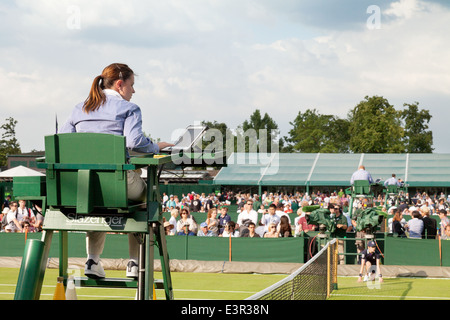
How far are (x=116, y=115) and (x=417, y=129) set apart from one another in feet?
348

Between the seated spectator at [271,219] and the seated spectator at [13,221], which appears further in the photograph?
the seated spectator at [13,221]

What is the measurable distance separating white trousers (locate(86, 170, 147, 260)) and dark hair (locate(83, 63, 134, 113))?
0.57 meters

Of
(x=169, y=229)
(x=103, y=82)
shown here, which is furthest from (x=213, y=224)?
(x=103, y=82)

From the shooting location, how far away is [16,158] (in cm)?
6744

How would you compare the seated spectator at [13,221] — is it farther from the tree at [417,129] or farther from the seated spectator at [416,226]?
the tree at [417,129]

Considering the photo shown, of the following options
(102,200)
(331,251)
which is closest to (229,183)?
(331,251)

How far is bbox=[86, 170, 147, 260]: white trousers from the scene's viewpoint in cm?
455

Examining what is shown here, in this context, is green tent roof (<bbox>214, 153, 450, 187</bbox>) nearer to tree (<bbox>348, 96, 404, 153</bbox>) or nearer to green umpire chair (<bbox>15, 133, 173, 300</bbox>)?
tree (<bbox>348, 96, 404, 153</bbox>)

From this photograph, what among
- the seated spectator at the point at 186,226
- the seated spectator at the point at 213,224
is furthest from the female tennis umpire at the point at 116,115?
the seated spectator at the point at 213,224

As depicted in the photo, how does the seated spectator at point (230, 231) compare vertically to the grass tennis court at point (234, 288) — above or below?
above

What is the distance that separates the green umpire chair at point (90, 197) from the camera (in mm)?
4223

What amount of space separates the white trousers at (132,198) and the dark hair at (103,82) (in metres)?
0.57

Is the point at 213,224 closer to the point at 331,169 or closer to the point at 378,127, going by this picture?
the point at 331,169
